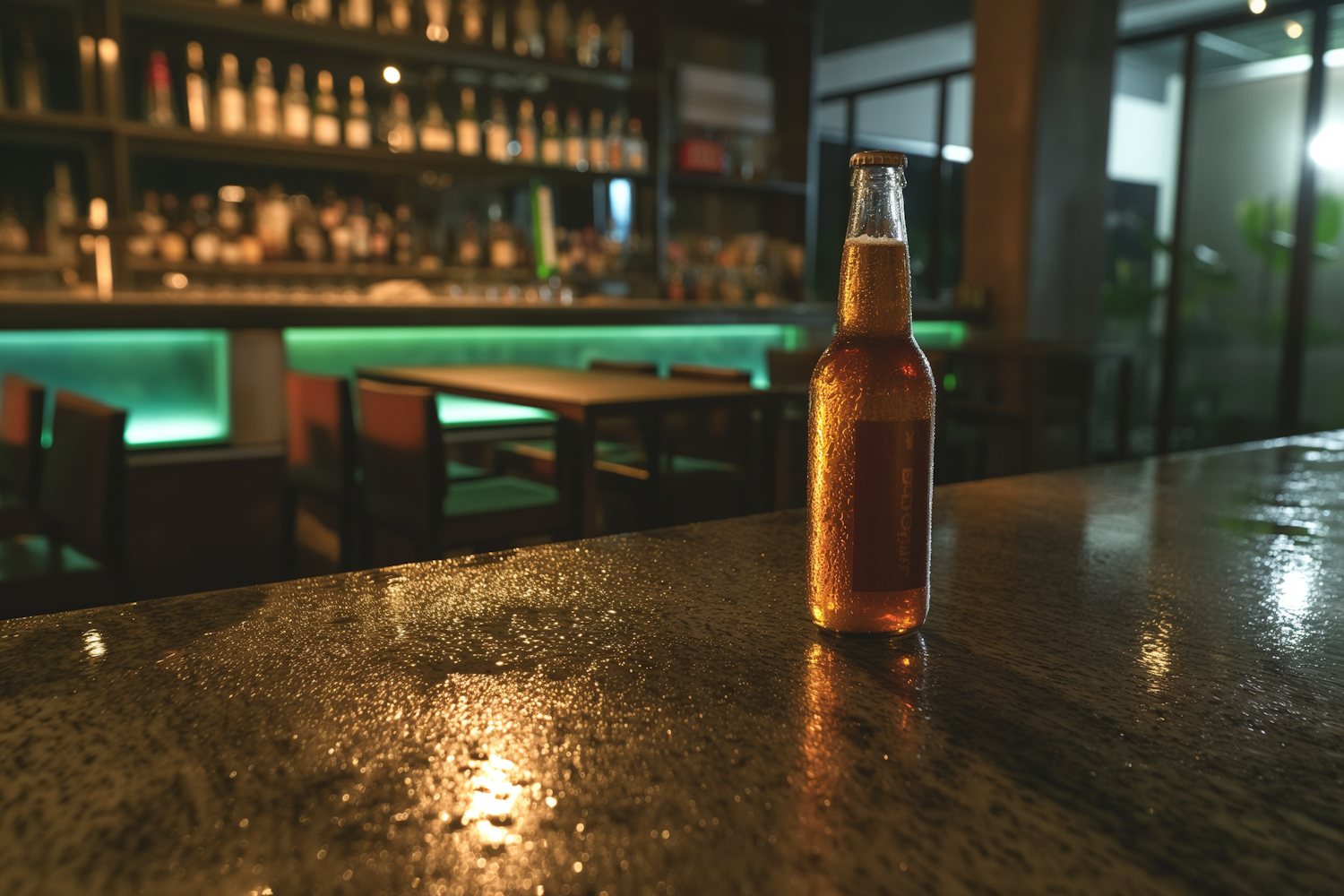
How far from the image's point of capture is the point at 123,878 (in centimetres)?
28

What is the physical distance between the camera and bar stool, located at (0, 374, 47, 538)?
1820 mm

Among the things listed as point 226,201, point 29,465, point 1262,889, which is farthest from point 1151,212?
point 1262,889

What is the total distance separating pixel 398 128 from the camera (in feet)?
14.4

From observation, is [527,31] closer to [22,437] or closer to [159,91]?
[159,91]

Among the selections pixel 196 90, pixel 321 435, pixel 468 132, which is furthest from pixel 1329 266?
pixel 196 90

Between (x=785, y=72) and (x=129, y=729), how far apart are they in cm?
572

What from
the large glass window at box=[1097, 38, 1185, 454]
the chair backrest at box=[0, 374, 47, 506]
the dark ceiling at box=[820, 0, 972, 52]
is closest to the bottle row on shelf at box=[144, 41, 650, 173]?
the dark ceiling at box=[820, 0, 972, 52]

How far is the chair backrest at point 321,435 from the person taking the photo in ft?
7.43

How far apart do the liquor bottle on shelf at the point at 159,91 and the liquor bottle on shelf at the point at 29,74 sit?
41 centimetres

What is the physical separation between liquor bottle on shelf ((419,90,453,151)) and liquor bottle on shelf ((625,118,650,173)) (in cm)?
90

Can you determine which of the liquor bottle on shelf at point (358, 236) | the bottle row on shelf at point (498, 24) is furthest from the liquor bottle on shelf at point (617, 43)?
the liquor bottle on shelf at point (358, 236)

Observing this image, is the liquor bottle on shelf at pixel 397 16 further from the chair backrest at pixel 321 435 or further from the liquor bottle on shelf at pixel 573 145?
the chair backrest at pixel 321 435

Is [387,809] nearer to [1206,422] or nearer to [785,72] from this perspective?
[785,72]

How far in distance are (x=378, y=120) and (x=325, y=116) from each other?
1.27ft
